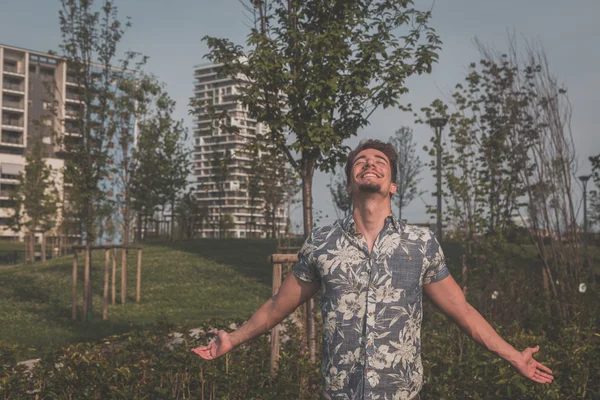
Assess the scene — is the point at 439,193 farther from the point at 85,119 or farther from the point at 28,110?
the point at 28,110

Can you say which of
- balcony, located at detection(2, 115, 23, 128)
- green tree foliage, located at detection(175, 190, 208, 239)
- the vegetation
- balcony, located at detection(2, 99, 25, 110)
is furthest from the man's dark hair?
balcony, located at detection(2, 99, 25, 110)

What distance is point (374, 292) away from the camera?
2666 mm

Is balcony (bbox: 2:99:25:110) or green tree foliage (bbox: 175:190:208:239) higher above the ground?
balcony (bbox: 2:99:25:110)

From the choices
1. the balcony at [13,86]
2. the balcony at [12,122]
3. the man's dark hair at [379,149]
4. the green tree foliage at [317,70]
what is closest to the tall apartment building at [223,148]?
the green tree foliage at [317,70]

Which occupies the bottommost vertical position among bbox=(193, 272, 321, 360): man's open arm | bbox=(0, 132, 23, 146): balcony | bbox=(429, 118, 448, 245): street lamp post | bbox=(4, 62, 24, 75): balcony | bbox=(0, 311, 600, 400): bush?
bbox=(0, 311, 600, 400): bush

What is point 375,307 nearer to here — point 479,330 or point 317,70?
point 479,330

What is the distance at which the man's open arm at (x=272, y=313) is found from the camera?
298 cm

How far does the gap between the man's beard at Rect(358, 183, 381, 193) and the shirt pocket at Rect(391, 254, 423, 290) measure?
32 centimetres

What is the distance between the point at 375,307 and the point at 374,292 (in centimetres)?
6

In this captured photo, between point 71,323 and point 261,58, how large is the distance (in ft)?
29.3

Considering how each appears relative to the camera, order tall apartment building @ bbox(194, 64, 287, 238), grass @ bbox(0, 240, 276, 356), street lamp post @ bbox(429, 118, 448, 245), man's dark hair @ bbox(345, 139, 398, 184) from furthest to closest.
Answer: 1. street lamp post @ bbox(429, 118, 448, 245)
2. grass @ bbox(0, 240, 276, 356)
3. tall apartment building @ bbox(194, 64, 287, 238)
4. man's dark hair @ bbox(345, 139, 398, 184)

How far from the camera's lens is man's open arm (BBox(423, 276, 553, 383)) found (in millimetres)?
2848

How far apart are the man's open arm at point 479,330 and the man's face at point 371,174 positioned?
511mm

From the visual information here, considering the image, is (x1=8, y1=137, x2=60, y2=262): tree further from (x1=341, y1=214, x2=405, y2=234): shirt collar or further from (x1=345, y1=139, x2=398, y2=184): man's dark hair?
(x1=341, y1=214, x2=405, y2=234): shirt collar
